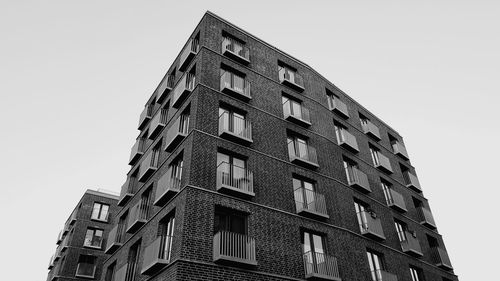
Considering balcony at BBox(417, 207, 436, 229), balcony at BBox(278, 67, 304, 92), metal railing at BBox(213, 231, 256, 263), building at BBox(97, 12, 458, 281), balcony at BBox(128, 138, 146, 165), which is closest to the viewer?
metal railing at BBox(213, 231, 256, 263)

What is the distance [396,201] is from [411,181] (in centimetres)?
543

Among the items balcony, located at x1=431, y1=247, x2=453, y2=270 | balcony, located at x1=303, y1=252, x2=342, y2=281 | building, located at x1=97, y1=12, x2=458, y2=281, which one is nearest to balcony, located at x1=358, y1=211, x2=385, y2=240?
building, located at x1=97, y1=12, x2=458, y2=281

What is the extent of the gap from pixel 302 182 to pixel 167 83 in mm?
11800

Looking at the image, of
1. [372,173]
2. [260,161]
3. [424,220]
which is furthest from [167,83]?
[424,220]

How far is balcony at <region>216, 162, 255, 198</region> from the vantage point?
16844mm

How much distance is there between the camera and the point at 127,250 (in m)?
20.9

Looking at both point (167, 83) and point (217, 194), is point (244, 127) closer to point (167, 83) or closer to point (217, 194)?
point (217, 194)

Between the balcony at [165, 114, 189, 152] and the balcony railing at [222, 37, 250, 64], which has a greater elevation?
the balcony railing at [222, 37, 250, 64]

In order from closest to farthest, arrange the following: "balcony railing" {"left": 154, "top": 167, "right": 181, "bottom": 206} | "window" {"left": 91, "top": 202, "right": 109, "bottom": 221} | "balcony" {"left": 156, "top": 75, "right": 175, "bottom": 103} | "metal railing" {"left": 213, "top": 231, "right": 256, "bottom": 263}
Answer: "metal railing" {"left": 213, "top": 231, "right": 256, "bottom": 263}
"balcony railing" {"left": 154, "top": 167, "right": 181, "bottom": 206}
"balcony" {"left": 156, "top": 75, "right": 175, "bottom": 103}
"window" {"left": 91, "top": 202, "right": 109, "bottom": 221}

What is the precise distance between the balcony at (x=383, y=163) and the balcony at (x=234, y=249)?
15191mm

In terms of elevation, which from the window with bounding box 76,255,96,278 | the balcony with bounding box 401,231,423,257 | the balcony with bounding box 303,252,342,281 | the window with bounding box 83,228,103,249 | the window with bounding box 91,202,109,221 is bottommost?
the balcony with bounding box 303,252,342,281

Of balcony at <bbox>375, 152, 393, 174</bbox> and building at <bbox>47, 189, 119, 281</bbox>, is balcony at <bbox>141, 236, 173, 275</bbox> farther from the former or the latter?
building at <bbox>47, 189, 119, 281</bbox>

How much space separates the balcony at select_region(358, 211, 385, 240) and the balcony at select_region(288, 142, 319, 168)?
4.63 meters

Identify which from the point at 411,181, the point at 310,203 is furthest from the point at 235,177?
the point at 411,181
